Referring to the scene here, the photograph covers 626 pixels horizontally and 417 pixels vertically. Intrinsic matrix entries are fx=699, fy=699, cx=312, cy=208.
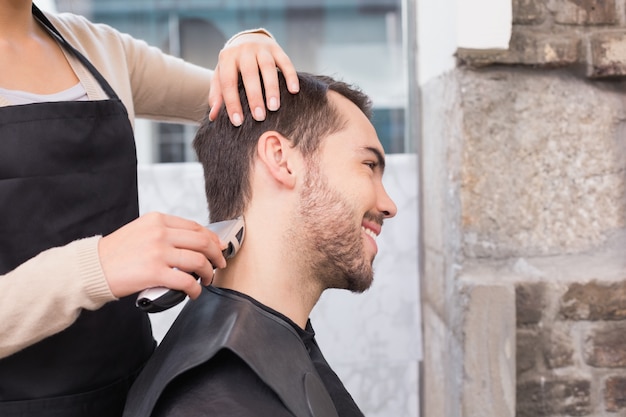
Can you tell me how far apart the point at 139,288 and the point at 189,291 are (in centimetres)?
7

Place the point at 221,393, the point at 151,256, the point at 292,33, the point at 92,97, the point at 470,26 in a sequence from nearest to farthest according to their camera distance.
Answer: the point at 151,256
the point at 221,393
the point at 92,97
the point at 470,26
the point at 292,33

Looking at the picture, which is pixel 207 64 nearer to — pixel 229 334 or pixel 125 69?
pixel 125 69

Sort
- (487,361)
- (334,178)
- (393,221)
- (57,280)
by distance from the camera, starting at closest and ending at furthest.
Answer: (57,280) < (334,178) < (487,361) < (393,221)

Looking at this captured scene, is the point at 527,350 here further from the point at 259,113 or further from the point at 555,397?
the point at 259,113

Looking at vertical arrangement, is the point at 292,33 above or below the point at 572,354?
above

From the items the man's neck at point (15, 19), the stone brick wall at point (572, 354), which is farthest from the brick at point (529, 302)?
the man's neck at point (15, 19)

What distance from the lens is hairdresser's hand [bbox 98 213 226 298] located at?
0.98 meters

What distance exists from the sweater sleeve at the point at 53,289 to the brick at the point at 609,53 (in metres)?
1.47

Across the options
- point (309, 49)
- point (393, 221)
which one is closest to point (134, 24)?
point (309, 49)

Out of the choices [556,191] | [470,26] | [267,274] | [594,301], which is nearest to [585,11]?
[470,26]

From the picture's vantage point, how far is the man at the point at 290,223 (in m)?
1.21

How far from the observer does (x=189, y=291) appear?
101 centimetres

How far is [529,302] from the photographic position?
6.25 ft

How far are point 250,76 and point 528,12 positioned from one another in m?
0.99
